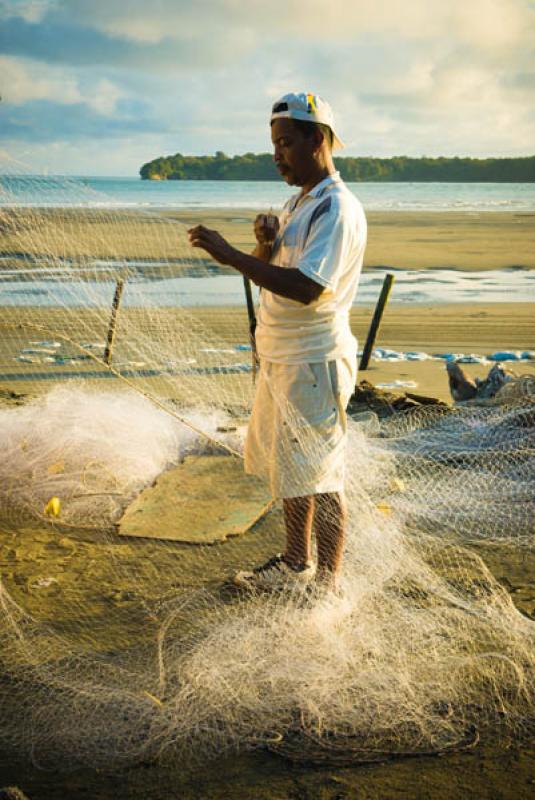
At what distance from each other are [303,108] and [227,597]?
1799 millimetres

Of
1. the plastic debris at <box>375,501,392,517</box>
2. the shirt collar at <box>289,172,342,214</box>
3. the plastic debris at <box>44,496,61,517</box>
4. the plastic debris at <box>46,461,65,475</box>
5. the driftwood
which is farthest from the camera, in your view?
the driftwood

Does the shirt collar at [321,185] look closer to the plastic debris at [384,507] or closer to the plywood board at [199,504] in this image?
the plastic debris at [384,507]

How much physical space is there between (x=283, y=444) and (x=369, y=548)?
1.82ft

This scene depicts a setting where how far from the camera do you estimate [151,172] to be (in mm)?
92500

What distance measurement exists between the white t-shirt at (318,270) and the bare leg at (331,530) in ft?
1.70

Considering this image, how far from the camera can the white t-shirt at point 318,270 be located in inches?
100

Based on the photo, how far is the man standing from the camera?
2.56 metres

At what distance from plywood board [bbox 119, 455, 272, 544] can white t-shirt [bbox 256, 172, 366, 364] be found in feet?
4.44

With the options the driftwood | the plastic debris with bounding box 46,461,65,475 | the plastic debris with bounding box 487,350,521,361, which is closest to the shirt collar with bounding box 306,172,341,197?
the plastic debris with bounding box 46,461,65,475

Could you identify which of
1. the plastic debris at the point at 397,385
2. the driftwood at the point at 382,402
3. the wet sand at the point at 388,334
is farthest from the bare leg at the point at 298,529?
the plastic debris at the point at 397,385

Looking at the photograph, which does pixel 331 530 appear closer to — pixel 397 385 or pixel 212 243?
pixel 212 243

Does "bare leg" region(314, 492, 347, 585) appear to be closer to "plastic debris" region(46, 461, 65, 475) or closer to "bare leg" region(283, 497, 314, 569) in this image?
"bare leg" region(283, 497, 314, 569)

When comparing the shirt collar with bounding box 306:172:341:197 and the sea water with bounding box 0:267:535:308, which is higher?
the shirt collar with bounding box 306:172:341:197

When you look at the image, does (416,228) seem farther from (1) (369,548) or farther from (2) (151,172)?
(2) (151,172)
